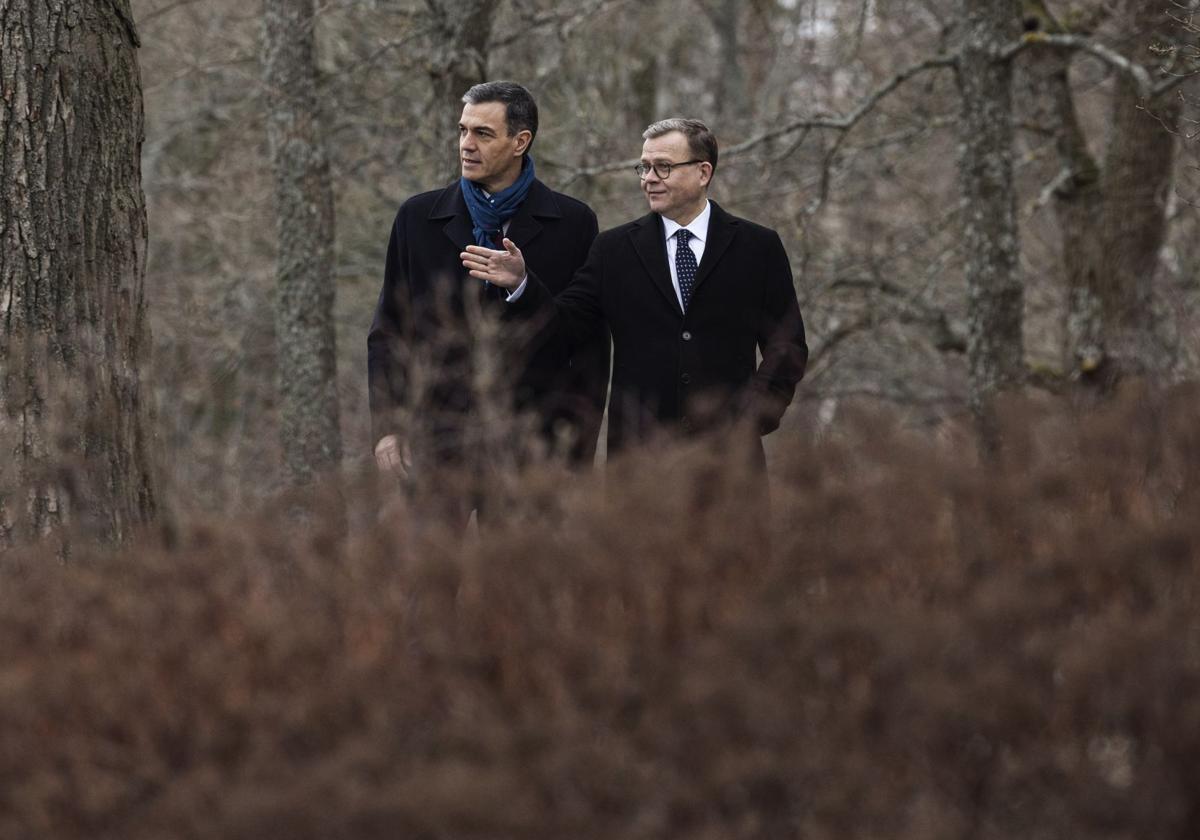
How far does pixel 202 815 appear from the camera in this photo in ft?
10.1

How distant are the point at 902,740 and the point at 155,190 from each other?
1569 cm

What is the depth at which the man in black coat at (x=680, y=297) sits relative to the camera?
550 centimetres

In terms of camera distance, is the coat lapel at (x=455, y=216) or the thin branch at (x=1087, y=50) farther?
the thin branch at (x=1087, y=50)

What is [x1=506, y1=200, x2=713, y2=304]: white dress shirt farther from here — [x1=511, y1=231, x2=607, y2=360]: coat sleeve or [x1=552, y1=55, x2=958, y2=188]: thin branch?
[x1=552, y1=55, x2=958, y2=188]: thin branch

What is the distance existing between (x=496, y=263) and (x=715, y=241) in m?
0.74

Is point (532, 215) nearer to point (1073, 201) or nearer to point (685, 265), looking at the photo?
point (685, 265)

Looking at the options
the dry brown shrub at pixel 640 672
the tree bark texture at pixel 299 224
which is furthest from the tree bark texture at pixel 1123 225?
the dry brown shrub at pixel 640 672

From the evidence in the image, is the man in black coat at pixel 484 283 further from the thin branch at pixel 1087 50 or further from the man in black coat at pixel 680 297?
the thin branch at pixel 1087 50

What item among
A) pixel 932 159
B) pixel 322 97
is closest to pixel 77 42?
pixel 322 97

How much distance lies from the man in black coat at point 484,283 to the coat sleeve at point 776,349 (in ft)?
1.81

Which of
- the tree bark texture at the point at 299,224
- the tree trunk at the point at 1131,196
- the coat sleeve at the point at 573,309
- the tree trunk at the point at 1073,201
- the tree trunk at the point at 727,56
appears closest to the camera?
the coat sleeve at the point at 573,309

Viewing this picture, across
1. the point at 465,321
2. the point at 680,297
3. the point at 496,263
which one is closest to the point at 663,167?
the point at 680,297

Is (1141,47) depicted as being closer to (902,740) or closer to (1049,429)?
(1049,429)

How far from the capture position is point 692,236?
560 centimetres
